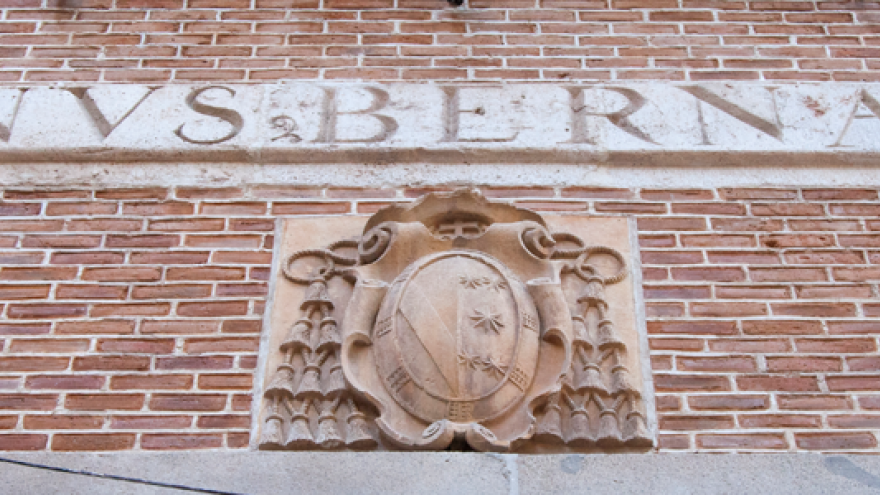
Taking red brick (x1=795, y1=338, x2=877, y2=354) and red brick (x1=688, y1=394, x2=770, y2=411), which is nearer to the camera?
red brick (x1=688, y1=394, x2=770, y2=411)

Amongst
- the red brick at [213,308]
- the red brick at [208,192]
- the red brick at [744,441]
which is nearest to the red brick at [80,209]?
the red brick at [208,192]

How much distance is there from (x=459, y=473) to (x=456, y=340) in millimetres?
447

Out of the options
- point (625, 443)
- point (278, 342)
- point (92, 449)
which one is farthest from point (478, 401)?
point (92, 449)

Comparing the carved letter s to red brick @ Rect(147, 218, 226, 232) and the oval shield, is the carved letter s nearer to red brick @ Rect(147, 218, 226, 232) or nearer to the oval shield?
red brick @ Rect(147, 218, 226, 232)

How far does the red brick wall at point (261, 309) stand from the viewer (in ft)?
12.3

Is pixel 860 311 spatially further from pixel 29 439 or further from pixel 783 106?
pixel 29 439

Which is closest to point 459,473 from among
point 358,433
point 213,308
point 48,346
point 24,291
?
point 358,433

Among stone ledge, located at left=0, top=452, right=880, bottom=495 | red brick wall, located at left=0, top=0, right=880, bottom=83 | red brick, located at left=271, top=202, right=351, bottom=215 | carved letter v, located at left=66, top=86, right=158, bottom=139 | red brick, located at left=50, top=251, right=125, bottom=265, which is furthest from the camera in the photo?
red brick wall, located at left=0, top=0, right=880, bottom=83

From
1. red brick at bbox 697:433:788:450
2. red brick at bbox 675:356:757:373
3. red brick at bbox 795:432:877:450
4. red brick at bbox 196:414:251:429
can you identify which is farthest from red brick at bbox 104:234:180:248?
red brick at bbox 795:432:877:450

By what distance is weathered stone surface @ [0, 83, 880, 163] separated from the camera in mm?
4500

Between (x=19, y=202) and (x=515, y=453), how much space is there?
1956 mm

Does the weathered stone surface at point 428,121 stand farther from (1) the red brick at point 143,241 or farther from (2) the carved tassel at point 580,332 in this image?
(2) the carved tassel at point 580,332

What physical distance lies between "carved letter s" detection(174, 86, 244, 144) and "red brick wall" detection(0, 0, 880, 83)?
10cm

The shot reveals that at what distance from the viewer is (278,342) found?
3928 mm
